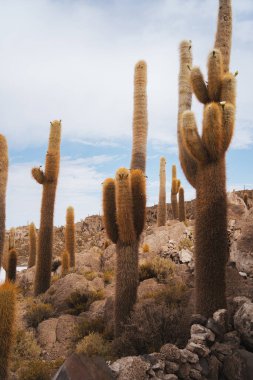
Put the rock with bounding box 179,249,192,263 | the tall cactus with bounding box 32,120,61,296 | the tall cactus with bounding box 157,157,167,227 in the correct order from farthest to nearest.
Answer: the tall cactus with bounding box 157,157,167,227
the rock with bounding box 179,249,192,263
the tall cactus with bounding box 32,120,61,296

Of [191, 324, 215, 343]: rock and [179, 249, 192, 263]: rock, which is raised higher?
[179, 249, 192, 263]: rock

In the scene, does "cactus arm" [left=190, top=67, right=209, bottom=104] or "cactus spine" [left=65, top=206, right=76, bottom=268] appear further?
"cactus spine" [left=65, top=206, right=76, bottom=268]

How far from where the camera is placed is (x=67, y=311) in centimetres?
1345

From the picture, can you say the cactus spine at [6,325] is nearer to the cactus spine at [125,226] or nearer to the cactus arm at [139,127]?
the cactus spine at [125,226]

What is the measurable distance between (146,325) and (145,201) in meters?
3.22

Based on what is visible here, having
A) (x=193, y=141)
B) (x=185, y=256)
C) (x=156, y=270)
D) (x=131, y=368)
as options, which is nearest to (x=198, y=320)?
(x=131, y=368)

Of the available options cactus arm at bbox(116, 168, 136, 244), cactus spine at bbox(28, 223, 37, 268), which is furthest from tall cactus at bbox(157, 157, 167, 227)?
cactus arm at bbox(116, 168, 136, 244)

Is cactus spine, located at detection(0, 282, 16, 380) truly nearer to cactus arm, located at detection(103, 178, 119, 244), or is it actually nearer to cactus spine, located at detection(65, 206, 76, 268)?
cactus arm, located at detection(103, 178, 119, 244)

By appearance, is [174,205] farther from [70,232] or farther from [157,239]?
[70,232]

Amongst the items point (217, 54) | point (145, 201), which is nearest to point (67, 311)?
point (145, 201)

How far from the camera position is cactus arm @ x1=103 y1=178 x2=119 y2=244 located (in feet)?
35.4

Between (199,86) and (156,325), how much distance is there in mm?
5282

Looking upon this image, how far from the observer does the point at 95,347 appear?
9086 millimetres

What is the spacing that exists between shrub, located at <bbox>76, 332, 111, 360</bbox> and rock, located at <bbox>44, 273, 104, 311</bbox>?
395 centimetres
